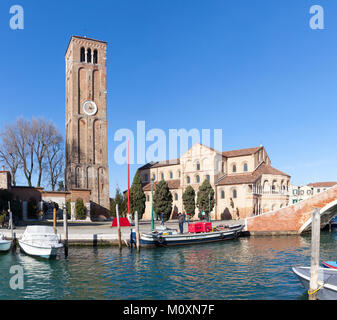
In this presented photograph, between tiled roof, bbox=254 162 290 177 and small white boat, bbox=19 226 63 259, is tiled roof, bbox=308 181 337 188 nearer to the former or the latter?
tiled roof, bbox=254 162 290 177

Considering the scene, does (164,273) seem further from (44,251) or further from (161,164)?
(161,164)

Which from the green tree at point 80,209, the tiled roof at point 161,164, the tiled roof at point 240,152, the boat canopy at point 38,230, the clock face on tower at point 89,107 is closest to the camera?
the boat canopy at point 38,230

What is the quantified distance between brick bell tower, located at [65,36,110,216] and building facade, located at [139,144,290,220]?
24.4 feet

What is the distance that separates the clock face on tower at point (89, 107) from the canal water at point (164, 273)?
27.1 m

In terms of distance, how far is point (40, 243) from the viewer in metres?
17.9

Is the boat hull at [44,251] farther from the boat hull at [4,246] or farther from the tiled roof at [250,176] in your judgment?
the tiled roof at [250,176]

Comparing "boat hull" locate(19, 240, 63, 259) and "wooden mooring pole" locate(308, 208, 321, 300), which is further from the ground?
"wooden mooring pole" locate(308, 208, 321, 300)

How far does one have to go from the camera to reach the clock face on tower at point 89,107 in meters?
44.6

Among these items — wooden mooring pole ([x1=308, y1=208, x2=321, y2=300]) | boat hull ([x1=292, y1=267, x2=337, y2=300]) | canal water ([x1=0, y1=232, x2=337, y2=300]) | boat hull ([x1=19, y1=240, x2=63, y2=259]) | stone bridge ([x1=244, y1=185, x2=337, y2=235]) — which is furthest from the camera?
stone bridge ([x1=244, y1=185, x2=337, y2=235])

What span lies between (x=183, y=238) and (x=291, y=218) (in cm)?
1184

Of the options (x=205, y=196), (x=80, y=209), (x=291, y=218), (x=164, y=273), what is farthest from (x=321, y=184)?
(x=164, y=273)

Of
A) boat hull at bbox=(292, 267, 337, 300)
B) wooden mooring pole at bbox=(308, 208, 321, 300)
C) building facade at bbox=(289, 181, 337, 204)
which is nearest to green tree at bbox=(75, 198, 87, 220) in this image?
boat hull at bbox=(292, 267, 337, 300)

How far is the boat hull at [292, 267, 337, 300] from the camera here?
9.67 meters

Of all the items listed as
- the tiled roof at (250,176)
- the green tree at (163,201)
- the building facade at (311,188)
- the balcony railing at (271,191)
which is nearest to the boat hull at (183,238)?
the green tree at (163,201)
